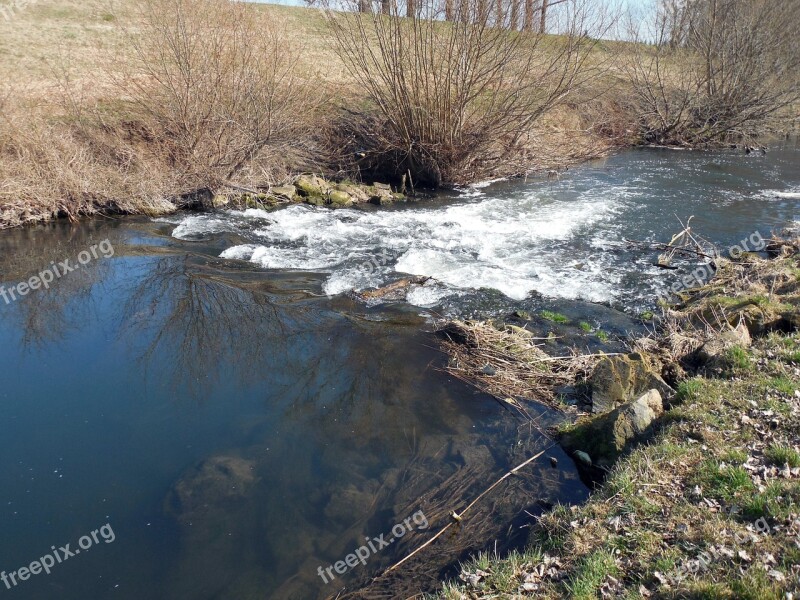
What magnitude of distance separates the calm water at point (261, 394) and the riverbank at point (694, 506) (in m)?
0.84

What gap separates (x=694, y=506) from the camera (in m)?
4.86

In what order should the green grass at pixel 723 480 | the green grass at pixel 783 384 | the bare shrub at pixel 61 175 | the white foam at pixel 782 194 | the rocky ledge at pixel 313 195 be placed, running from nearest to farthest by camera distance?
the green grass at pixel 723 480
the green grass at pixel 783 384
the bare shrub at pixel 61 175
the rocky ledge at pixel 313 195
the white foam at pixel 782 194

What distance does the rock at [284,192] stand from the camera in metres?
18.5

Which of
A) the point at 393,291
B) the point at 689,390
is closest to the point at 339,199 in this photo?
the point at 393,291

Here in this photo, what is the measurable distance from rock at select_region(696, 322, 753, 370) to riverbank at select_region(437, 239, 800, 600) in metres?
0.02

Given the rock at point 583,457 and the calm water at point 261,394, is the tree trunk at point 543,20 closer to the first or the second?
the calm water at point 261,394

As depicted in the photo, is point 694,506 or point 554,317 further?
point 554,317

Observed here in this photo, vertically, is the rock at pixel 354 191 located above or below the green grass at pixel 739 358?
below

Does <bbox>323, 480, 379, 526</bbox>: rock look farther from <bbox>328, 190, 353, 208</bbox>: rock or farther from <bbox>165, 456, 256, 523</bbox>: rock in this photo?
<bbox>328, 190, 353, 208</bbox>: rock

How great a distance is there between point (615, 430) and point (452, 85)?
14.4 metres

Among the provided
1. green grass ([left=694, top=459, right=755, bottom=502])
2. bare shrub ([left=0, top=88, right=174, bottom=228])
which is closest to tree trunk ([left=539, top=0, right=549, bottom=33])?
bare shrub ([left=0, top=88, right=174, bottom=228])

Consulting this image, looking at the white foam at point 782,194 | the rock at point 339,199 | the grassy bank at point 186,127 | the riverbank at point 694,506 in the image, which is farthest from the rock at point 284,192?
the white foam at point 782,194

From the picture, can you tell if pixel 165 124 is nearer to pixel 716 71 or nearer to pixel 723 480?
pixel 723 480

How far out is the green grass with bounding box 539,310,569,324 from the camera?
33.5 feet
